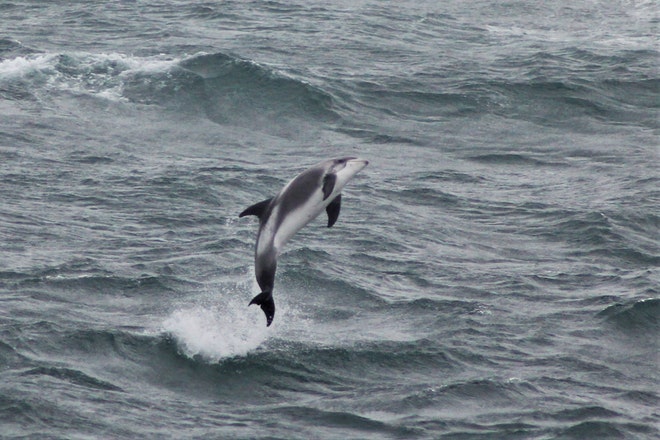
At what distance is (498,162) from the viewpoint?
114 ft

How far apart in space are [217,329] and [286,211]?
173 inches

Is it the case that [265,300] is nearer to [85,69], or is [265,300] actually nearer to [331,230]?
→ [331,230]

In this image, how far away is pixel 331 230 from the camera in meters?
29.0

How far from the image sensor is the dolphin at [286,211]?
1834cm

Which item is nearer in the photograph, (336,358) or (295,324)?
(336,358)

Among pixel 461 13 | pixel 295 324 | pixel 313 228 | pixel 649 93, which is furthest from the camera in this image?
pixel 461 13

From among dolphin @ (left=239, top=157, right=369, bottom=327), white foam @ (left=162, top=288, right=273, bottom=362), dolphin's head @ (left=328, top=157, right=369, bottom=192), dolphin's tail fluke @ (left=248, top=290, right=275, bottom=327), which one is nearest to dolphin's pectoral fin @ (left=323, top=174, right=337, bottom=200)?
dolphin @ (left=239, top=157, right=369, bottom=327)

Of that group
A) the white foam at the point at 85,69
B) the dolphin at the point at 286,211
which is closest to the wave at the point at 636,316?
the dolphin at the point at 286,211

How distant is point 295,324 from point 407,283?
11.5 ft

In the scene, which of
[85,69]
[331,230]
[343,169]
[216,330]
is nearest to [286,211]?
[343,169]

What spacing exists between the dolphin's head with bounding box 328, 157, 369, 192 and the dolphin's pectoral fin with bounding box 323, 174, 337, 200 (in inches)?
4.8

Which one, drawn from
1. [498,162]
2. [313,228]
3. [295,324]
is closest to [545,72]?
[498,162]

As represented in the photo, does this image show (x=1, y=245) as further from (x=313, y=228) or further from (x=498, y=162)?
(x=498, y=162)

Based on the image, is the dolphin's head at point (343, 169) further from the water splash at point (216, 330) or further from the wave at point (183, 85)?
the wave at point (183, 85)
